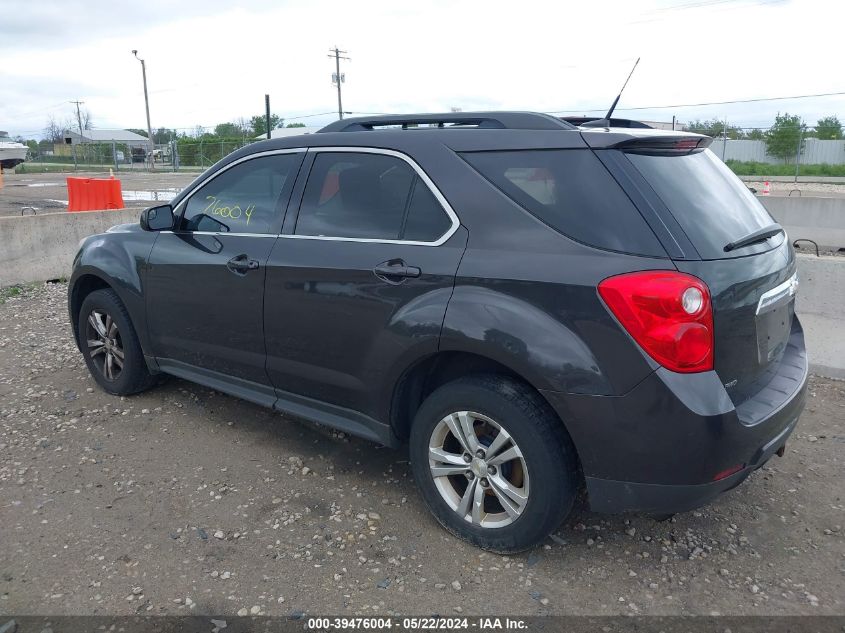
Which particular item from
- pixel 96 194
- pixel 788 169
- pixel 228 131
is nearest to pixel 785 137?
pixel 788 169

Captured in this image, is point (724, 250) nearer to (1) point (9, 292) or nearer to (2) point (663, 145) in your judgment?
(2) point (663, 145)

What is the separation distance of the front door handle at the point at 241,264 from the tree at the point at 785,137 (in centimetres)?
2732

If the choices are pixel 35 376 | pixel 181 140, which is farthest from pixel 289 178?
pixel 181 140

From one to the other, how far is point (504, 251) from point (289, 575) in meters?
1.65

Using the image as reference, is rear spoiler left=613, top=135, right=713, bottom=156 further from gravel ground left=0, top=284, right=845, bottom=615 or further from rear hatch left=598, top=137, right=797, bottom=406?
gravel ground left=0, top=284, right=845, bottom=615

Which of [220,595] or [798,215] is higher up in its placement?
[798,215]

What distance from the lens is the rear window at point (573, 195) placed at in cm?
271

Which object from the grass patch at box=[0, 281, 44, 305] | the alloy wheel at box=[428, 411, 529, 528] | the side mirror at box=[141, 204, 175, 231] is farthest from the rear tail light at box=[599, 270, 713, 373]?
the grass patch at box=[0, 281, 44, 305]

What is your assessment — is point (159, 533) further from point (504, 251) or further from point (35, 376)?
point (35, 376)

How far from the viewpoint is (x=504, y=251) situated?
2955 mm

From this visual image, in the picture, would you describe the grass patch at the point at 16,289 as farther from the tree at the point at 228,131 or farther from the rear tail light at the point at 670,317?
the tree at the point at 228,131

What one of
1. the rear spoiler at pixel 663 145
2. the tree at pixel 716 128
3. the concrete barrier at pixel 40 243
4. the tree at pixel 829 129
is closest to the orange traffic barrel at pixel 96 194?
the concrete barrier at pixel 40 243

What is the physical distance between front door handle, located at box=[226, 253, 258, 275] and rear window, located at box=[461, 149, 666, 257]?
4.48 ft

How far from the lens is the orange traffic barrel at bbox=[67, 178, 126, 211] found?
43.5 ft
